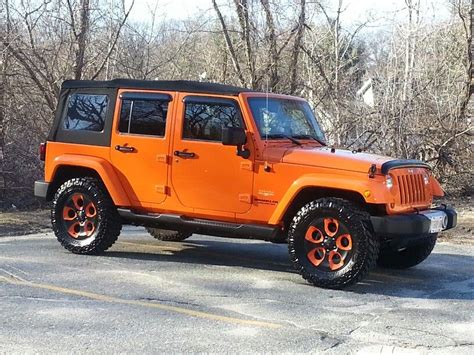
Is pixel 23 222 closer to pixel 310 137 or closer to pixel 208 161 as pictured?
pixel 208 161

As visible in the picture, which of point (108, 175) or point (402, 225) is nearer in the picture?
point (402, 225)

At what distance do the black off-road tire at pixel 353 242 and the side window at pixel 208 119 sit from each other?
1.23m

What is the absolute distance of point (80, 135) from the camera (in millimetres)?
7879

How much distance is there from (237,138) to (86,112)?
2.17 meters

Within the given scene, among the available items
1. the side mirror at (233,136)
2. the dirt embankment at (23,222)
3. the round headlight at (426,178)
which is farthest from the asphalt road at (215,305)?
the dirt embankment at (23,222)

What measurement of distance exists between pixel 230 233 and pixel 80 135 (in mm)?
2235

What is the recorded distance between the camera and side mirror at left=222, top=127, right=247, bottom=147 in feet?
22.0

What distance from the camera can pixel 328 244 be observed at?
6.50m

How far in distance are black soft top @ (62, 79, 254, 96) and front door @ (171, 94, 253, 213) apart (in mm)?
99

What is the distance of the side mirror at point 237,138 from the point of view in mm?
6711

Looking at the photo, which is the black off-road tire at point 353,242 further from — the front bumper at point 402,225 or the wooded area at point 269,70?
the wooded area at point 269,70

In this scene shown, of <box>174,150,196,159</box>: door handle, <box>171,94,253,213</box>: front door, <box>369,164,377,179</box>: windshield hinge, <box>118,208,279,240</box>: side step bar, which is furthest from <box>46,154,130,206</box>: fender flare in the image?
<box>369,164,377,179</box>: windshield hinge

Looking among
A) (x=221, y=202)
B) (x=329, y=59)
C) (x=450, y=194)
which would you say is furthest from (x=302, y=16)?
(x=221, y=202)

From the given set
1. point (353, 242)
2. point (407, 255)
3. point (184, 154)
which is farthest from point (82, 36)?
point (353, 242)
